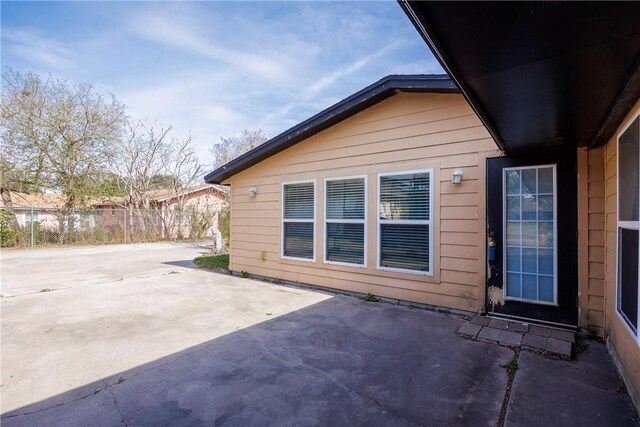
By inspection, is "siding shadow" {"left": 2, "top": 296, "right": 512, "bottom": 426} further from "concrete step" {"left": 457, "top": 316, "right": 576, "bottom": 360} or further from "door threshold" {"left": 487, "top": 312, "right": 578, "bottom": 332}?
"door threshold" {"left": 487, "top": 312, "right": 578, "bottom": 332}

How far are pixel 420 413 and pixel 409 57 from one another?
299 inches

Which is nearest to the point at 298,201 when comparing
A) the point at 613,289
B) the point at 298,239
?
the point at 298,239

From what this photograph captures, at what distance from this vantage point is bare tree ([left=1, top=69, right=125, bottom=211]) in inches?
522

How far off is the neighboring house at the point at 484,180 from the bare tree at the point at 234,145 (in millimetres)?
15254

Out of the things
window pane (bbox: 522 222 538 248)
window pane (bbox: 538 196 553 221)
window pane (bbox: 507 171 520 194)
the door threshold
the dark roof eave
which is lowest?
the door threshold

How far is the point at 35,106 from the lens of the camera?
530 inches

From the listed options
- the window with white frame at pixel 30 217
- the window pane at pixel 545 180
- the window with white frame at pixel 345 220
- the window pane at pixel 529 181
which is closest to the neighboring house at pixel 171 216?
the window with white frame at pixel 30 217

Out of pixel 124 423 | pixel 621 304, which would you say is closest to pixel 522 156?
pixel 621 304

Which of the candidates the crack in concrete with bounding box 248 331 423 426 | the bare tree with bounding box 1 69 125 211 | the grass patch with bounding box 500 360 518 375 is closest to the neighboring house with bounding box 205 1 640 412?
the grass patch with bounding box 500 360 518 375

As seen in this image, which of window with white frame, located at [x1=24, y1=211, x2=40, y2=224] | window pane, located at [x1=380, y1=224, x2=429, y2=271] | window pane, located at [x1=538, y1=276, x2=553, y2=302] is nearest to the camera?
window pane, located at [x1=538, y1=276, x2=553, y2=302]

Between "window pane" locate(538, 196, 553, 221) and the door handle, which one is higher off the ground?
"window pane" locate(538, 196, 553, 221)

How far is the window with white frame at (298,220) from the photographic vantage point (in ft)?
18.9

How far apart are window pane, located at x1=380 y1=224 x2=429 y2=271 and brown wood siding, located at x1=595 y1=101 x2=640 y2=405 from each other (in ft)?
6.04

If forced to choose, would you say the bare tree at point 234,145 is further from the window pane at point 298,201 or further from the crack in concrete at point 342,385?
the crack in concrete at point 342,385
